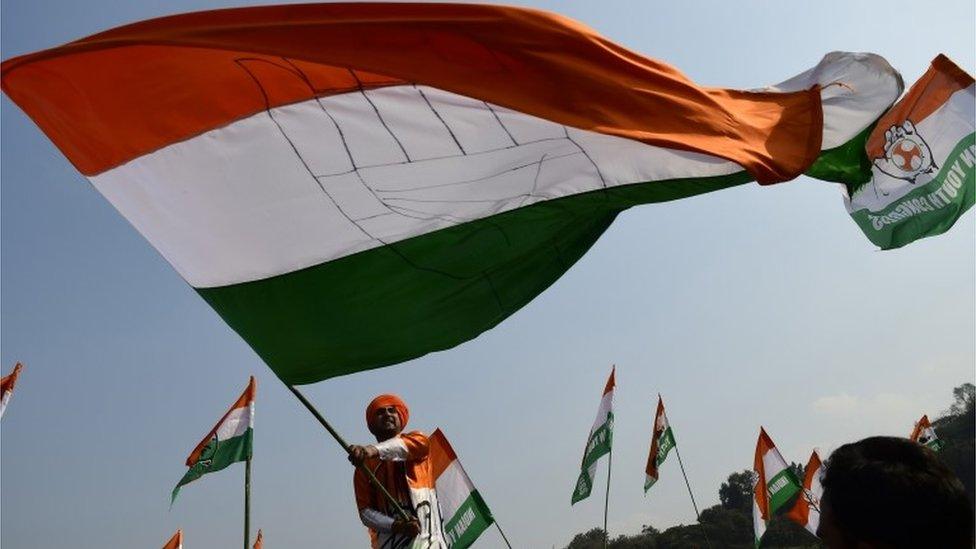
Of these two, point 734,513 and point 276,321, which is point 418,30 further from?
point 734,513

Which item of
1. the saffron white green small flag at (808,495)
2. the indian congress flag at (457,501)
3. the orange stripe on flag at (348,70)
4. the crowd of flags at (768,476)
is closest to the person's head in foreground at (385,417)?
the orange stripe on flag at (348,70)

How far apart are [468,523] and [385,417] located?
5035 millimetres

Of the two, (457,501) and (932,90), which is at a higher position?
(932,90)

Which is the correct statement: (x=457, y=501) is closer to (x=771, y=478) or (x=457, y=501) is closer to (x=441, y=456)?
(x=441, y=456)

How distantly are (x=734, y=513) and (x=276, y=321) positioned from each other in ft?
211

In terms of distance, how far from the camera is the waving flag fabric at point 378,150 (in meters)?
4.24

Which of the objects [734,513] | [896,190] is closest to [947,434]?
[734,513]

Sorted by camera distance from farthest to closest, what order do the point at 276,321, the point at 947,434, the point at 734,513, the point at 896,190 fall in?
the point at 947,434 < the point at 734,513 < the point at 896,190 < the point at 276,321

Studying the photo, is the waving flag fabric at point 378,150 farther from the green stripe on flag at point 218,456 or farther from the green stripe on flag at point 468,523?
the green stripe on flag at point 468,523

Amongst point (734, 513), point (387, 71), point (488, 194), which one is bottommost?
point (488, 194)

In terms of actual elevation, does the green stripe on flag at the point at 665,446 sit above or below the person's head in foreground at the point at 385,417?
above

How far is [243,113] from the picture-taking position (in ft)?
15.1

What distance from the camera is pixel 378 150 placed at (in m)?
4.65

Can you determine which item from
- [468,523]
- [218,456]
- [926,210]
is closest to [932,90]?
[926,210]
